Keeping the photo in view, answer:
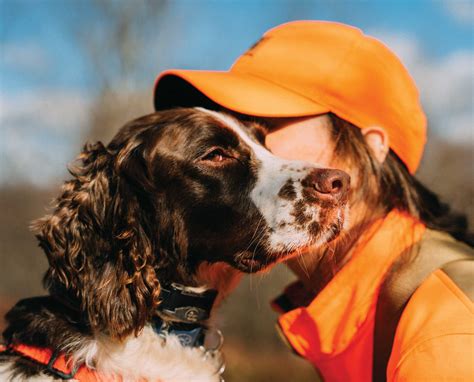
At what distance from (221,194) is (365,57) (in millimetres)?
1021

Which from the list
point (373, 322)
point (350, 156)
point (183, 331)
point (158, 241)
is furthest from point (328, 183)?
point (183, 331)

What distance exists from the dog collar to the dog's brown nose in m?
0.68

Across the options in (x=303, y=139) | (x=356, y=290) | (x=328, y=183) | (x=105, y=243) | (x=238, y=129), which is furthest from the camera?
(x=303, y=139)

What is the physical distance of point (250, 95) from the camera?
293 cm

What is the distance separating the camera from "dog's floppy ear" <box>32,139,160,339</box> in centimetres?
254

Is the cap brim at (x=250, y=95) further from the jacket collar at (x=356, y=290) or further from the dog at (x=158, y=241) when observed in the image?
the jacket collar at (x=356, y=290)

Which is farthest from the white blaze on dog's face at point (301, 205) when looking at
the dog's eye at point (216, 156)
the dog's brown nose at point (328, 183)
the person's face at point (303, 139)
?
the person's face at point (303, 139)

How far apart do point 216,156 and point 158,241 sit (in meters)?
0.45

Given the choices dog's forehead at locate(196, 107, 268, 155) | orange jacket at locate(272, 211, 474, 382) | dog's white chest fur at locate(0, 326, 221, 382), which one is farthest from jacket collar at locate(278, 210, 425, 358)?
dog's forehead at locate(196, 107, 268, 155)

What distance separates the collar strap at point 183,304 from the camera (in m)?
Result: 2.68

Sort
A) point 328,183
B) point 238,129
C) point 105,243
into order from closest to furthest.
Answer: point 328,183 < point 105,243 < point 238,129

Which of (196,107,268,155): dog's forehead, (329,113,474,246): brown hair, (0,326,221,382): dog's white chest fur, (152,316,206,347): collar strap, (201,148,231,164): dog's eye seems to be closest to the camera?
(0,326,221,382): dog's white chest fur

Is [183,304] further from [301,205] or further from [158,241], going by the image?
[301,205]

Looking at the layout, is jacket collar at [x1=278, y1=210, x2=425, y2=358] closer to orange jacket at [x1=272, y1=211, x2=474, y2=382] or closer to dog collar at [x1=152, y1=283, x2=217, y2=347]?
orange jacket at [x1=272, y1=211, x2=474, y2=382]
